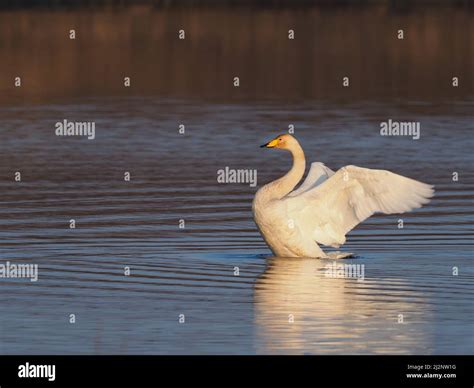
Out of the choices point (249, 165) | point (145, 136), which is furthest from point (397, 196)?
point (145, 136)

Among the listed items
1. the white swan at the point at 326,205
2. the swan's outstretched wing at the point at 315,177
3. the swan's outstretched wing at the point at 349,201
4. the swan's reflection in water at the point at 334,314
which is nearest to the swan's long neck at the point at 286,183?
the white swan at the point at 326,205

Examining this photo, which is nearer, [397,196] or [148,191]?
[397,196]

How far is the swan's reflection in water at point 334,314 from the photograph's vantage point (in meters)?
14.3

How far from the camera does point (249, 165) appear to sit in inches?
1043

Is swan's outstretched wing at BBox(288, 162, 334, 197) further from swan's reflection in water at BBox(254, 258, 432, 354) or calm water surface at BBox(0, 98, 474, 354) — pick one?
swan's reflection in water at BBox(254, 258, 432, 354)

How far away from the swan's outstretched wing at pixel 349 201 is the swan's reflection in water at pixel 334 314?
811mm

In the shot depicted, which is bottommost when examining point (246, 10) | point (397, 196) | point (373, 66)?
point (397, 196)

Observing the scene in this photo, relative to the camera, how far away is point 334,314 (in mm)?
15633

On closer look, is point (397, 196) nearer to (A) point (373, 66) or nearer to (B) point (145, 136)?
(B) point (145, 136)

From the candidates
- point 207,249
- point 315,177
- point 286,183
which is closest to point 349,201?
point 286,183

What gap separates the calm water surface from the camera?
14.9 metres

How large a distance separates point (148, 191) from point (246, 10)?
30.6 m

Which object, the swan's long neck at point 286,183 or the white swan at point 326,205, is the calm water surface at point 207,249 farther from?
the swan's long neck at point 286,183

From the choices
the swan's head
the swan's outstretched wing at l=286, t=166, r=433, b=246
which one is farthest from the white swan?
the swan's head
